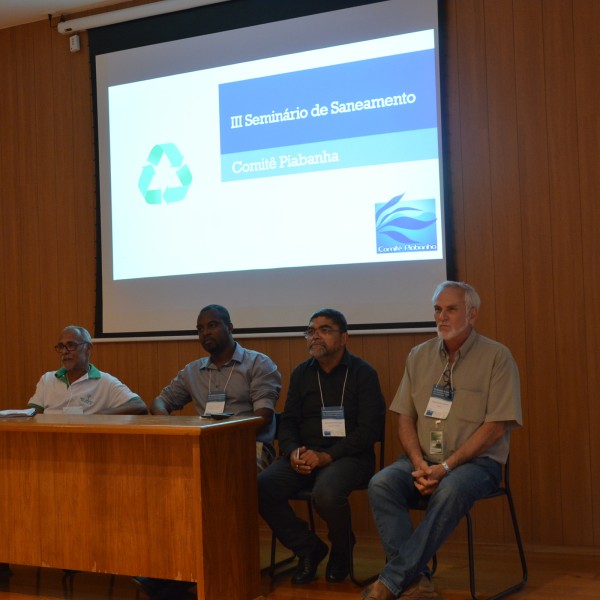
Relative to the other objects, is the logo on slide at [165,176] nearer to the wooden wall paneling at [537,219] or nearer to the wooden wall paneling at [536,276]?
Answer: the wooden wall paneling at [537,219]

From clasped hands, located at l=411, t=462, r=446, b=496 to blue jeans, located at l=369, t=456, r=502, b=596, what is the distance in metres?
0.03

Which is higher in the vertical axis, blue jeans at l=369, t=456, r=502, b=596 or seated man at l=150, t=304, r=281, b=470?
seated man at l=150, t=304, r=281, b=470

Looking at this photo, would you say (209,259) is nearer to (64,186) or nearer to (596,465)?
(64,186)

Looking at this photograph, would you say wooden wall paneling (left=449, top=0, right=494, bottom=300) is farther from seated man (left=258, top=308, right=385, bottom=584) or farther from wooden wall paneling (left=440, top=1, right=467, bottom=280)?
seated man (left=258, top=308, right=385, bottom=584)

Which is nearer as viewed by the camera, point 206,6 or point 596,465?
point 596,465

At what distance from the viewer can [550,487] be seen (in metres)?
4.21

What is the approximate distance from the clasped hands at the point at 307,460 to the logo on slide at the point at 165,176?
2.03 m

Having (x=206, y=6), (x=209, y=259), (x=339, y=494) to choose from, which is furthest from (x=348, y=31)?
(x=339, y=494)

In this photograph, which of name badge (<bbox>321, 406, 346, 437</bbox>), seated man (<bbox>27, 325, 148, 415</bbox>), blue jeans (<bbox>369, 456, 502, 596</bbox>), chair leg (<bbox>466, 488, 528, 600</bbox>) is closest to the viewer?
blue jeans (<bbox>369, 456, 502, 596</bbox>)

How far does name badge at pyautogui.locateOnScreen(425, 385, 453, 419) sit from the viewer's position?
3.45 metres

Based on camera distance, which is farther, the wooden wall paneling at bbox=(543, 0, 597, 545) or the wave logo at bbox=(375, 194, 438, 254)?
the wave logo at bbox=(375, 194, 438, 254)

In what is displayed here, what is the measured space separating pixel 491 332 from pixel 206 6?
2643mm

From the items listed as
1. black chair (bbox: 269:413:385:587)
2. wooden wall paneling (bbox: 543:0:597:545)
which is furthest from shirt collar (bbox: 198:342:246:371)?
wooden wall paneling (bbox: 543:0:597:545)

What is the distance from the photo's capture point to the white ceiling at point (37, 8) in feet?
17.6
